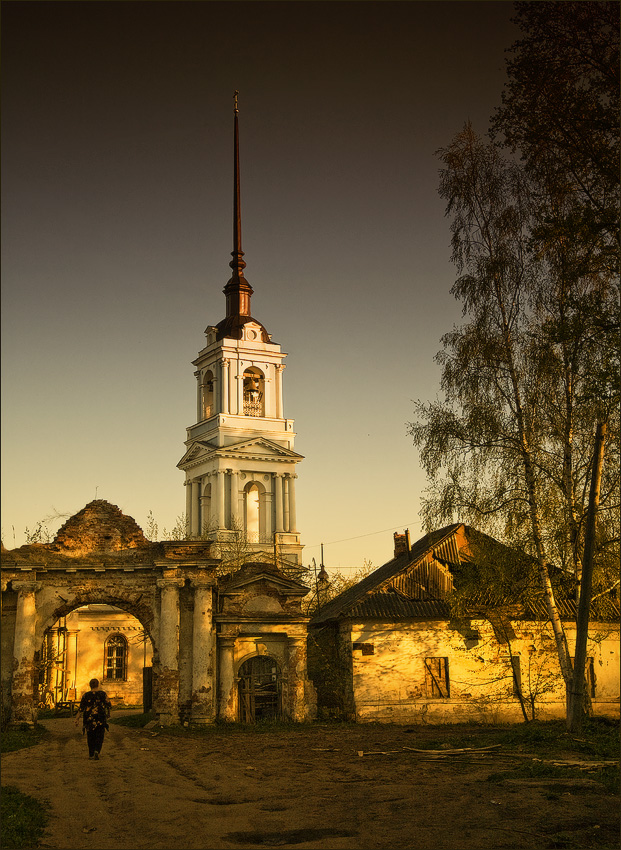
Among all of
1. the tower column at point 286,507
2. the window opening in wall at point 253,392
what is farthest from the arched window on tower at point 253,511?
the window opening in wall at point 253,392

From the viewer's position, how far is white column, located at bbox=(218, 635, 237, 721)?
2392cm

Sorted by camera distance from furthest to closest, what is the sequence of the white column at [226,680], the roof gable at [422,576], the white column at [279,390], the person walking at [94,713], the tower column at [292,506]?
the white column at [279,390], the tower column at [292,506], the roof gable at [422,576], the white column at [226,680], the person walking at [94,713]

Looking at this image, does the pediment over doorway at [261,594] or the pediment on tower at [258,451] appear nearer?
the pediment over doorway at [261,594]

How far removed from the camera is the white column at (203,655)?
23359 millimetres

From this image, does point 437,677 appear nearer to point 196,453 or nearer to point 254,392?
point 196,453

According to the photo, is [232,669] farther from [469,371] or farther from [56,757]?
[469,371]

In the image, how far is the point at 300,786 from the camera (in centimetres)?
1220

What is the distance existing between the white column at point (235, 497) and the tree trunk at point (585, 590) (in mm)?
32815

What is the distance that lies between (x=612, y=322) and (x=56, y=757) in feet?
42.6

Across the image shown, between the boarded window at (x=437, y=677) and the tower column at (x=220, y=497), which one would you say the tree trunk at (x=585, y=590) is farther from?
the tower column at (x=220, y=497)

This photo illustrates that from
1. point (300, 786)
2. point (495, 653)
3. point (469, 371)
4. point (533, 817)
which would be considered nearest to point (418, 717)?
point (495, 653)

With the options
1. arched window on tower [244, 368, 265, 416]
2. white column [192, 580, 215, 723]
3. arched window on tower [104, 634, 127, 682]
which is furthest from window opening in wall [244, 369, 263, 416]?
white column [192, 580, 215, 723]

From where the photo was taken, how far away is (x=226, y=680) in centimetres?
2420

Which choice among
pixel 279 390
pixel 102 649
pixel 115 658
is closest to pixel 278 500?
pixel 279 390
